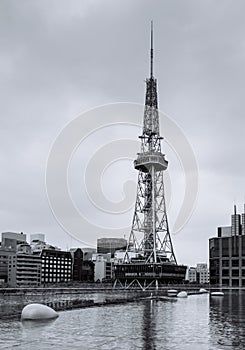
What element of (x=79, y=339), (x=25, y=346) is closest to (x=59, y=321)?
(x=79, y=339)

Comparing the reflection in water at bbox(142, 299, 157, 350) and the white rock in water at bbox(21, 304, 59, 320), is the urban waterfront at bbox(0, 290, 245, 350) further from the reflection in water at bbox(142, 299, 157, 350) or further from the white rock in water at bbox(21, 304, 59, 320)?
the white rock in water at bbox(21, 304, 59, 320)

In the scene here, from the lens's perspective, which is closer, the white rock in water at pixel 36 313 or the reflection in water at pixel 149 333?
the reflection in water at pixel 149 333

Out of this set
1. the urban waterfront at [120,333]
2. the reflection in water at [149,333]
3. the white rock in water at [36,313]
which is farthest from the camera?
the white rock in water at [36,313]

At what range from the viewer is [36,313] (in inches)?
2119

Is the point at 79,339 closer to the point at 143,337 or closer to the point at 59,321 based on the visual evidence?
the point at 143,337

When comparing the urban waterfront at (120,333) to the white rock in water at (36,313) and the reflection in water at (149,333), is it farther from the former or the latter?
the white rock in water at (36,313)

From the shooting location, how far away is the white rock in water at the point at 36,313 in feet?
174

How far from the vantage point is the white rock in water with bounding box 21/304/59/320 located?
2083 inches

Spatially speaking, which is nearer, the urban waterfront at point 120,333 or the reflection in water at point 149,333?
the urban waterfront at point 120,333

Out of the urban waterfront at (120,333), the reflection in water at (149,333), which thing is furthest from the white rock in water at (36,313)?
the reflection in water at (149,333)

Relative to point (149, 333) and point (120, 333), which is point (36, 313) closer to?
point (120, 333)

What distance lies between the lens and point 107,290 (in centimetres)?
15312

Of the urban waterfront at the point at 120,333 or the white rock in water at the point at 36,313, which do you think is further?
the white rock in water at the point at 36,313

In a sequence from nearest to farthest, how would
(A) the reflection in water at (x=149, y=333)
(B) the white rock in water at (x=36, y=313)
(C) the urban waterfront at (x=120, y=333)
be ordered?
(C) the urban waterfront at (x=120, y=333)
(A) the reflection in water at (x=149, y=333)
(B) the white rock in water at (x=36, y=313)
